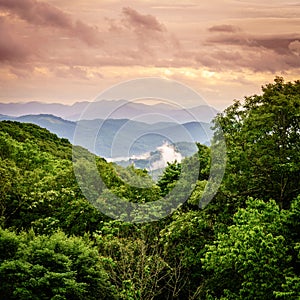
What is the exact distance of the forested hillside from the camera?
19.0m

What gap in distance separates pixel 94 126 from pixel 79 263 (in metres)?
13.0

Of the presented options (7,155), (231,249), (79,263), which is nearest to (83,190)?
(7,155)

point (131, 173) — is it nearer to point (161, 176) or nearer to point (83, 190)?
point (161, 176)

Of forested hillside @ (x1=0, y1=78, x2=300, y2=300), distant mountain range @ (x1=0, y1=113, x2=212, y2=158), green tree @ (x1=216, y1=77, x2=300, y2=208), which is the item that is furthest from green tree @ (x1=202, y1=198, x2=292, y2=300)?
distant mountain range @ (x1=0, y1=113, x2=212, y2=158)

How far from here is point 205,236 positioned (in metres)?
25.9

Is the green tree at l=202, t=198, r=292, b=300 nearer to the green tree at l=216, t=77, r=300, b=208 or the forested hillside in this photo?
the forested hillside

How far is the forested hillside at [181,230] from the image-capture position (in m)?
19.0

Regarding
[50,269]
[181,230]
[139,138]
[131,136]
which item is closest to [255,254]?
[181,230]

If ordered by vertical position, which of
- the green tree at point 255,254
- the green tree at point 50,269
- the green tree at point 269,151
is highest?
the green tree at point 269,151

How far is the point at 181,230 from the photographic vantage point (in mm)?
25438

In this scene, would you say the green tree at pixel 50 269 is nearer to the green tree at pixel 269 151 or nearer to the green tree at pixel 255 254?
the green tree at pixel 255 254

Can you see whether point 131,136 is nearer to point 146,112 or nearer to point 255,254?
point 146,112

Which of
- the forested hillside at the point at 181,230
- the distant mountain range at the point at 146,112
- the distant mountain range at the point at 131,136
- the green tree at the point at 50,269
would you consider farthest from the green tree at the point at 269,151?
the green tree at the point at 50,269

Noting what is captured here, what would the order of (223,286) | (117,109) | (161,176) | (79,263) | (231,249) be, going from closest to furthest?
(231,249)
(79,263)
(223,286)
(117,109)
(161,176)
